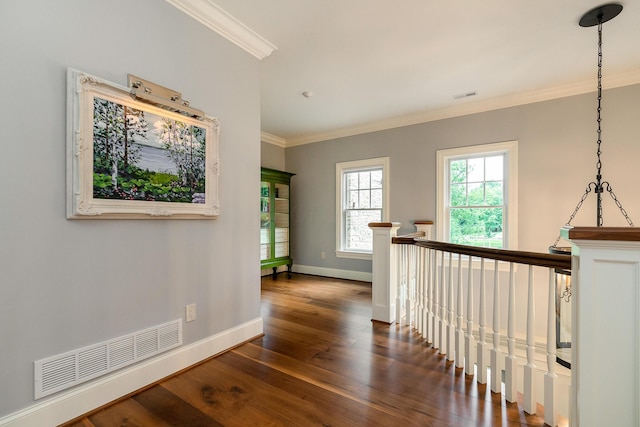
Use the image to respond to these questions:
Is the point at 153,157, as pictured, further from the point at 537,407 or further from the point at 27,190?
the point at 537,407

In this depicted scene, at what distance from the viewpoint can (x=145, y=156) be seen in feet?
5.72

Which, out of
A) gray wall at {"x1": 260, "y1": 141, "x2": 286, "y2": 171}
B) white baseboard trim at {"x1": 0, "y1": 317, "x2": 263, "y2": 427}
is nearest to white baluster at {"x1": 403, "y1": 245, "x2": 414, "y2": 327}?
white baseboard trim at {"x1": 0, "y1": 317, "x2": 263, "y2": 427}

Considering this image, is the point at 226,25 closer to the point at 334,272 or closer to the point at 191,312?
the point at 191,312

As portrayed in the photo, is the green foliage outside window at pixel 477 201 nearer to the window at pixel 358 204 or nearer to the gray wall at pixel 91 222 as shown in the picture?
the window at pixel 358 204

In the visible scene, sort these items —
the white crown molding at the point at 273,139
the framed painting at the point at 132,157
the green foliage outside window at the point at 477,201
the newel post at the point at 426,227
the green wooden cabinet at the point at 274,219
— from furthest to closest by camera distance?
1. the white crown molding at the point at 273,139
2. the green wooden cabinet at the point at 274,219
3. the newel post at the point at 426,227
4. the green foliage outside window at the point at 477,201
5. the framed painting at the point at 132,157

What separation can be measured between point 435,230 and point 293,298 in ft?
7.20

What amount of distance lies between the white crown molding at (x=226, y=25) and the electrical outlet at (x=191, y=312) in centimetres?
208

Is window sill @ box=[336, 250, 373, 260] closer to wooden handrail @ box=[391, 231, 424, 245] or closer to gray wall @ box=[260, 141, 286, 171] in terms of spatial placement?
wooden handrail @ box=[391, 231, 424, 245]

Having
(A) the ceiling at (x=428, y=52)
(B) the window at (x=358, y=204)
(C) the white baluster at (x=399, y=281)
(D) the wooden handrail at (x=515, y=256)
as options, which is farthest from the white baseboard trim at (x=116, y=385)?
(B) the window at (x=358, y=204)

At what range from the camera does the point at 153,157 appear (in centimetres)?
178

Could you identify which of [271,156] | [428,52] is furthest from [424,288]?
[271,156]

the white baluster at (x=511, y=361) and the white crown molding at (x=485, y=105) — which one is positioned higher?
the white crown molding at (x=485, y=105)

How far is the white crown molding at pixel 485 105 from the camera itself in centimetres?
296

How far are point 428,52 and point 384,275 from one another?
2.17m
